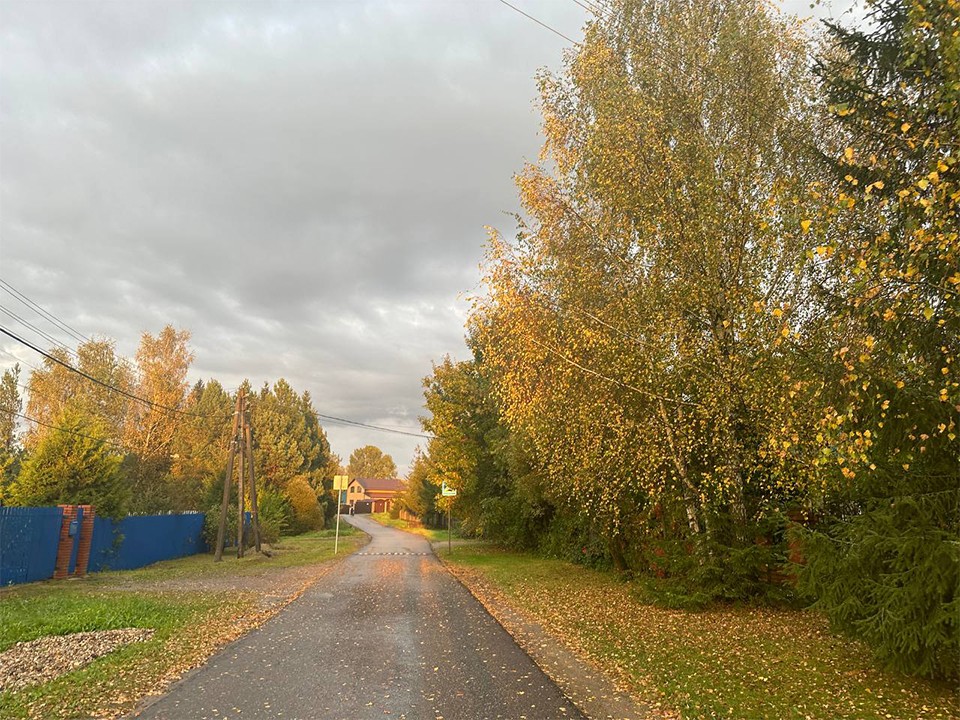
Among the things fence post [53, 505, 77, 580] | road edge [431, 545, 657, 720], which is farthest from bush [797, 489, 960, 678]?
fence post [53, 505, 77, 580]

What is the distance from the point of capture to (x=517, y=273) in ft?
42.2

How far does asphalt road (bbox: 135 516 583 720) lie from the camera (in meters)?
5.64

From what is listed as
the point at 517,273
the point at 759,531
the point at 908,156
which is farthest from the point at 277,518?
the point at 908,156

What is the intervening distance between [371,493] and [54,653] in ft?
414

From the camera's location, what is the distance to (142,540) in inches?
844

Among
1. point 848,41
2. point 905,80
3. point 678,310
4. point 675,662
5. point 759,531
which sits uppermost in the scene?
point 848,41

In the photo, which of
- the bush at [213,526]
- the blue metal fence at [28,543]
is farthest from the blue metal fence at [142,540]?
the blue metal fence at [28,543]

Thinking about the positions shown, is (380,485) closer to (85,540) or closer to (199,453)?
(199,453)

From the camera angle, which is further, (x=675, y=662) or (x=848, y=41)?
(x=848, y=41)

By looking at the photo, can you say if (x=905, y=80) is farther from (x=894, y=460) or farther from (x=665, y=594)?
(x=665, y=594)

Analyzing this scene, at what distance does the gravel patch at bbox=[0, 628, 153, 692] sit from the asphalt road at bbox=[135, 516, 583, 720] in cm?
151

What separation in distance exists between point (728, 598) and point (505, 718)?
7.23m

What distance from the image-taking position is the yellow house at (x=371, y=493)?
123 meters

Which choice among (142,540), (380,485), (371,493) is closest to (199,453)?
(142,540)
